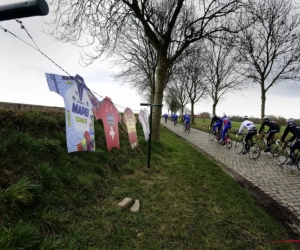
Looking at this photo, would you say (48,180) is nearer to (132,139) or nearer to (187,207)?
(187,207)

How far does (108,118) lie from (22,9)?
243 inches

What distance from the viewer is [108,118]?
718cm

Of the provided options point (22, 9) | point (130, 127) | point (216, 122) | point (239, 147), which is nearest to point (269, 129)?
point (239, 147)

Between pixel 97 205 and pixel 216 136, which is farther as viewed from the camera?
pixel 216 136

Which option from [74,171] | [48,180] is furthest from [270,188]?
[48,180]

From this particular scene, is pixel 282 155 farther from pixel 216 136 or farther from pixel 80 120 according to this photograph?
pixel 80 120

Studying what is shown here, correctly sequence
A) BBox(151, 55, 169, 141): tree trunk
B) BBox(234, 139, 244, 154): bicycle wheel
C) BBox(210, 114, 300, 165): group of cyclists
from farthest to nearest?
BBox(234, 139, 244, 154): bicycle wheel, BBox(151, 55, 169, 141): tree trunk, BBox(210, 114, 300, 165): group of cyclists

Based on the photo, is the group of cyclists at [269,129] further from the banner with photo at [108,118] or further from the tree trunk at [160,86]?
the banner with photo at [108,118]

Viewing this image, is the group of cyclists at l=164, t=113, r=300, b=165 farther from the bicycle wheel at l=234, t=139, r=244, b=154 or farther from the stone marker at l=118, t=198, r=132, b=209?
the stone marker at l=118, t=198, r=132, b=209

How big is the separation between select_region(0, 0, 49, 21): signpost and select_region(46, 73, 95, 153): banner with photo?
3.76m

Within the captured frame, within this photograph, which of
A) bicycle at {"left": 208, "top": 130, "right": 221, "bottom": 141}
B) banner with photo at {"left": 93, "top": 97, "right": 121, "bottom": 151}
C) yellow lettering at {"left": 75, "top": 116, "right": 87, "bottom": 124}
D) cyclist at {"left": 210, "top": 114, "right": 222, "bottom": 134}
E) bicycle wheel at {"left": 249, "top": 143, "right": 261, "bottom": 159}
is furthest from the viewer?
cyclist at {"left": 210, "top": 114, "right": 222, "bottom": 134}

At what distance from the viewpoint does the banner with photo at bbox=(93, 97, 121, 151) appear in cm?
690

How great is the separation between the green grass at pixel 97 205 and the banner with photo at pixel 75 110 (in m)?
0.28

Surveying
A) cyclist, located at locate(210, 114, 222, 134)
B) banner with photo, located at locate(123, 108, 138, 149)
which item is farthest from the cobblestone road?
cyclist, located at locate(210, 114, 222, 134)
